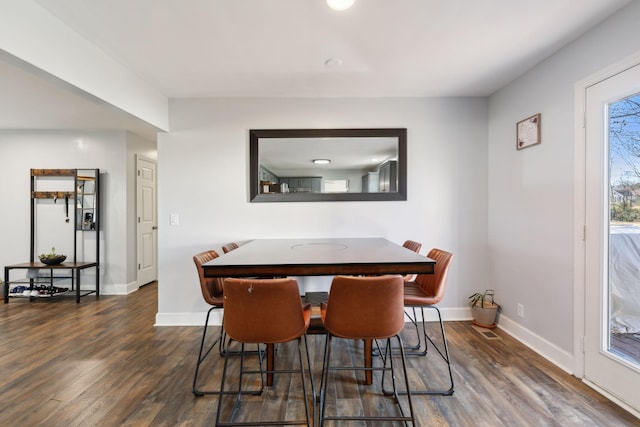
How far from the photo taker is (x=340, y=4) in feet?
5.23

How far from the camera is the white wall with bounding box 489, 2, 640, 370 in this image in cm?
192

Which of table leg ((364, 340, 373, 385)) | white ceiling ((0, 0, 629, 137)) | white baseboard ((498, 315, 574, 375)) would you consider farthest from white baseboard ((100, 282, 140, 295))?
white baseboard ((498, 315, 574, 375))

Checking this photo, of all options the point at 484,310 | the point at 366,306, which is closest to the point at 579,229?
the point at 484,310

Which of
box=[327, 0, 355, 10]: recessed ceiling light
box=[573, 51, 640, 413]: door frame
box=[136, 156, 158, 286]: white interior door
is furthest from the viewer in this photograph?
box=[136, 156, 158, 286]: white interior door

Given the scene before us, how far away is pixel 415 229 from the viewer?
3.04m

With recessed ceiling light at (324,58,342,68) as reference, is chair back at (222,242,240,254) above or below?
below

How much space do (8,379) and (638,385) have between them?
158 inches

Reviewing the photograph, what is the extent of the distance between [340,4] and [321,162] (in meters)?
1.55

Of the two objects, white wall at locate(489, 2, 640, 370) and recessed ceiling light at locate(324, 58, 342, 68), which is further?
recessed ceiling light at locate(324, 58, 342, 68)

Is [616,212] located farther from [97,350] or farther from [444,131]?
[97,350]

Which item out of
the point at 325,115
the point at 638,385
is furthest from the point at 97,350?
the point at 638,385

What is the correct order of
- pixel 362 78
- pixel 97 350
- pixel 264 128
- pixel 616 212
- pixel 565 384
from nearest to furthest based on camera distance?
pixel 616 212
pixel 565 384
pixel 97 350
pixel 362 78
pixel 264 128

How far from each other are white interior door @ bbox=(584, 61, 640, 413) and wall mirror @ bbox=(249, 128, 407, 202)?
147 centimetres

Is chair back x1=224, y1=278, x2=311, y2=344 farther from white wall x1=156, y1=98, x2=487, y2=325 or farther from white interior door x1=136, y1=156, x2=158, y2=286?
white interior door x1=136, y1=156, x2=158, y2=286
